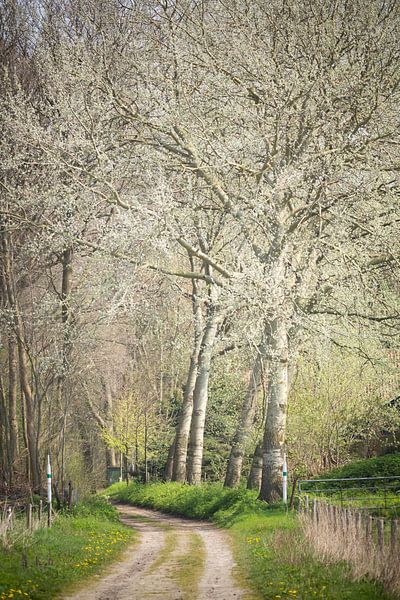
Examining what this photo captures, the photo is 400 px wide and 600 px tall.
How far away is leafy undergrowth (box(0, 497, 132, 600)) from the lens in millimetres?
11031

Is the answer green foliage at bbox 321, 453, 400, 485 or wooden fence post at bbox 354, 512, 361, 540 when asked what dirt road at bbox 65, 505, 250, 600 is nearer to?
wooden fence post at bbox 354, 512, 361, 540

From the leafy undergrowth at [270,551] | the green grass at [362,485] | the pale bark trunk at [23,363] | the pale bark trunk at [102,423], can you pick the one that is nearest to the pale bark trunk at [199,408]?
the leafy undergrowth at [270,551]

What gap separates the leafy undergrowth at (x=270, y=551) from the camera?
10805 millimetres

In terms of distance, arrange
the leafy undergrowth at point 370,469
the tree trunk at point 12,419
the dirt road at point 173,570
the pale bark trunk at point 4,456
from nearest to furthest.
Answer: the dirt road at point 173,570 → the pale bark trunk at point 4,456 → the tree trunk at point 12,419 → the leafy undergrowth at point 370,469

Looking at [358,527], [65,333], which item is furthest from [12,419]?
[358,527]

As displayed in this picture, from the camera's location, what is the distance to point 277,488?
21.1m

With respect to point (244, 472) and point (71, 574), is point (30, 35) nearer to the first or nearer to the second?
point (71, 574)

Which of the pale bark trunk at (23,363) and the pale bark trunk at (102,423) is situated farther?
the pale bark trunk at (102,423)

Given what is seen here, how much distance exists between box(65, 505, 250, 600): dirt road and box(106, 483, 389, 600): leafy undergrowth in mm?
372

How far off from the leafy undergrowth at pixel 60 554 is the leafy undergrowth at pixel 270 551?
2.42 m

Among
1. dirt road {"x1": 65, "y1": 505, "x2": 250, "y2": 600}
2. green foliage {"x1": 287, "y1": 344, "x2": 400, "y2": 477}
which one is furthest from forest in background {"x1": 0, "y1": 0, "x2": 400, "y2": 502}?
green foliage {"x1": 287, "y1": 344, "x2": 400, "y2": 477}

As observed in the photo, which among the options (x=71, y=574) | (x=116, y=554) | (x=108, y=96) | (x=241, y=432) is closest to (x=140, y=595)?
(x=71, y=574)

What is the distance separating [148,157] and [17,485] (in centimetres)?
859

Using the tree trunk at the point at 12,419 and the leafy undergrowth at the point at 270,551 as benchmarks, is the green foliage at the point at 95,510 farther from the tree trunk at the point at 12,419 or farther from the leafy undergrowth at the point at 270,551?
the leafy undergrowth at the point at 270,551
